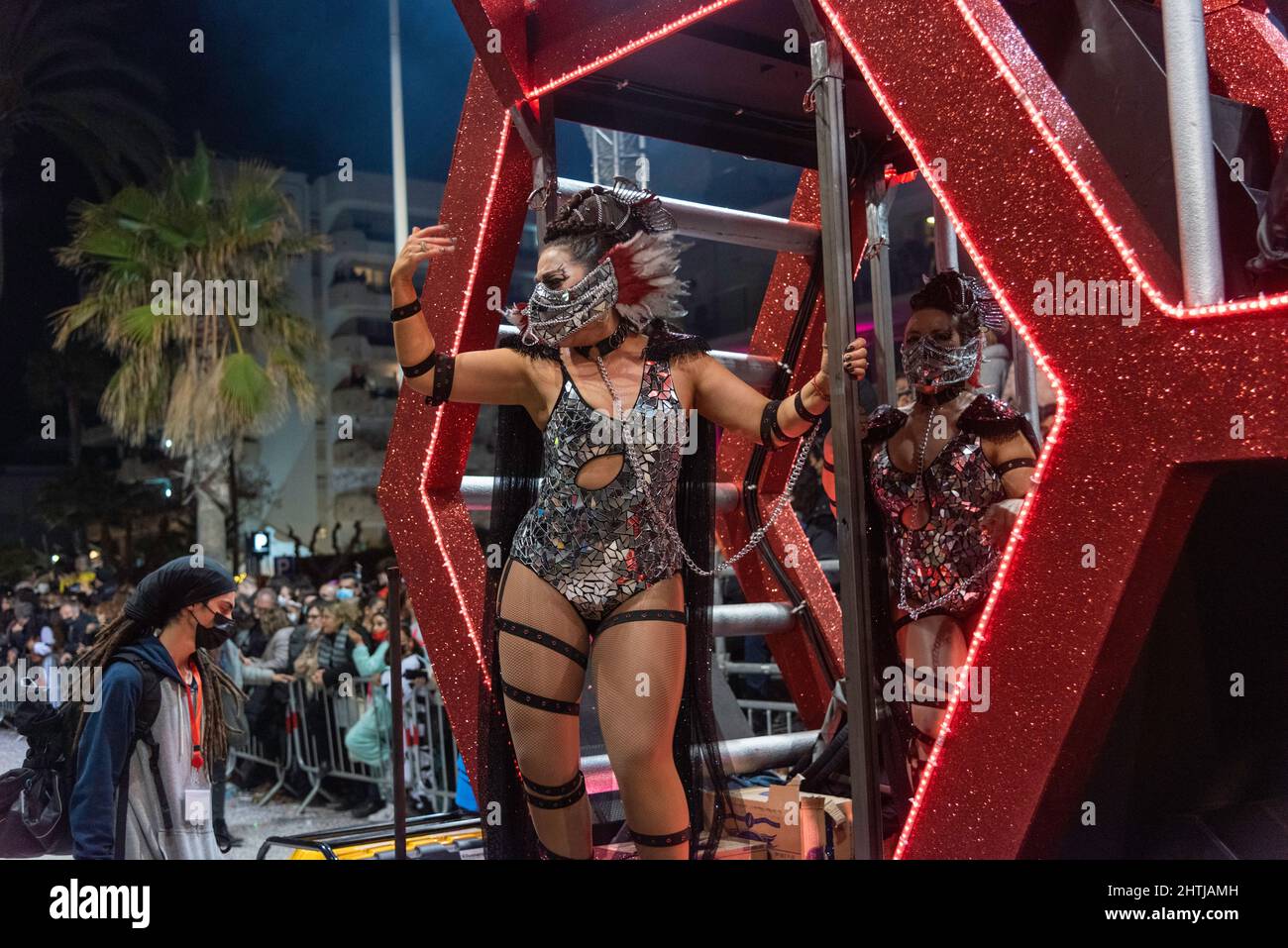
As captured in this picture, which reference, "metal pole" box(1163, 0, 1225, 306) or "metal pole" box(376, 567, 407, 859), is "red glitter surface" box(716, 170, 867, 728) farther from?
"metal pole" box(1163, 0, 1225, 306)

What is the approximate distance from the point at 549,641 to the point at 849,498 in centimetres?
83

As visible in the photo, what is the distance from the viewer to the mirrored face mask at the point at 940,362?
3.20m

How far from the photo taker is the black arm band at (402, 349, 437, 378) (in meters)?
3.01

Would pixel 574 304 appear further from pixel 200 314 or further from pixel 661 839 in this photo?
pixel 200 314

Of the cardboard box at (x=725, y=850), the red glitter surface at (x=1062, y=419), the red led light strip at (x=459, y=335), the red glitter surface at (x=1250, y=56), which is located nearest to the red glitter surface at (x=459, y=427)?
the red led light strip at (x=459, y=335)

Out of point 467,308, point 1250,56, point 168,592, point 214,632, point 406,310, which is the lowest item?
point 214,632

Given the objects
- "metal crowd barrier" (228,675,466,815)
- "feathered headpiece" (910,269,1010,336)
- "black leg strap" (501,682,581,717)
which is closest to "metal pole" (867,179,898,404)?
"feathered headpiece" (910,269,1010,336)

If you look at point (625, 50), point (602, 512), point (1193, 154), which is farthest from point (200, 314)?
point (1193, 154)

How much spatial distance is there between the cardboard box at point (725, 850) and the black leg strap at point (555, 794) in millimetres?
399

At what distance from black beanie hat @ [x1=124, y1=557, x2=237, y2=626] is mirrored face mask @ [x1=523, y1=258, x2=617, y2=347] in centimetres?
139

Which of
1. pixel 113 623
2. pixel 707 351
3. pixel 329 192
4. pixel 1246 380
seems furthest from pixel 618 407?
pixel 329 192

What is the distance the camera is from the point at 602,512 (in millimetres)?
2955

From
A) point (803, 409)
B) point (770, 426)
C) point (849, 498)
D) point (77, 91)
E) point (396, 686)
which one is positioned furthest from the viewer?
point (77, 91)

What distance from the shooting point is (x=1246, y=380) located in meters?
2.11
